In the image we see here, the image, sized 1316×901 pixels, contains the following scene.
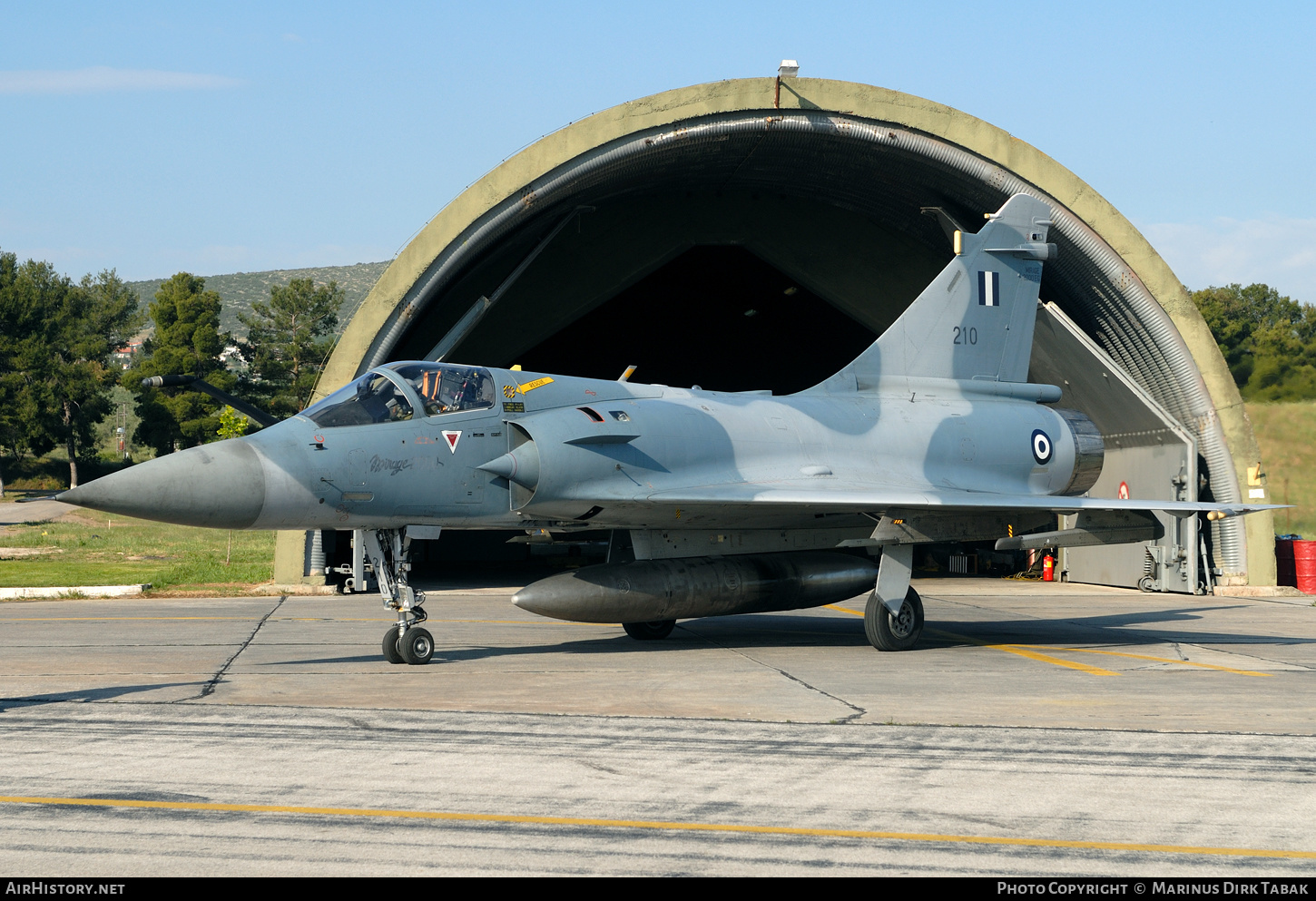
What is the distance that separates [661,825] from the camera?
554 centimetres

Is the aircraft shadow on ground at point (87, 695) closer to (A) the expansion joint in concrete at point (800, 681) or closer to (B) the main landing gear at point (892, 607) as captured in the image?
(A) the expansion joint in concrete at point (800, 681)

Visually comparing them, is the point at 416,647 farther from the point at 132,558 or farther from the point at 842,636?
the point at 132,558

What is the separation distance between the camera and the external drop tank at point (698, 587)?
39.1ft

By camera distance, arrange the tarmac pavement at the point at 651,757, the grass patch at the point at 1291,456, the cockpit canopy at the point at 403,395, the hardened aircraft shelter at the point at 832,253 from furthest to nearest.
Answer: the grass patch at the point at 1291,456, the hardened aircraft shelter at the point at 832,253, the cockpit canopy at the point at 403,395, the tarmac pavement at the point at 651,757

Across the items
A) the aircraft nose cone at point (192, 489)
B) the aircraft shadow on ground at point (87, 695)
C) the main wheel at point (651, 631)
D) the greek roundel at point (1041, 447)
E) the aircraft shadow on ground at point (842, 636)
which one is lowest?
the aircraft shadow on ground at point (842, 636)

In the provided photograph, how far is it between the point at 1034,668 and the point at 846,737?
4.51 m

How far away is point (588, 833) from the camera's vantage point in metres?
5.38

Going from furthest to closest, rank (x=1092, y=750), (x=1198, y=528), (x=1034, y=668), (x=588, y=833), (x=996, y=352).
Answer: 1. (x=1198, y=528)
2. (x=996, y=352)
3. (x=1034, y=668)
4. (x=1092, y=750)
5. (x=588, y=833)

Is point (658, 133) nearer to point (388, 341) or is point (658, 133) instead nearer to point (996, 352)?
point (388, 341)

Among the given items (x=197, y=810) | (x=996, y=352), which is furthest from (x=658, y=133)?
(x=197, y=810)

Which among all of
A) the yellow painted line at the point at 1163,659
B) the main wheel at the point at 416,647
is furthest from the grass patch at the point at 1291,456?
the main wheel at the point at 416,647

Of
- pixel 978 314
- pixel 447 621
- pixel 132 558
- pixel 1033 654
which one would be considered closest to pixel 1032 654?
pixel 1033 654

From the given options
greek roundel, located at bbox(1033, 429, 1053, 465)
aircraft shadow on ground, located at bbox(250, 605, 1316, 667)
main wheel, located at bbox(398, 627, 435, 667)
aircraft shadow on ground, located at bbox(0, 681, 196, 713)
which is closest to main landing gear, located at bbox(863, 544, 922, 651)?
aircraft shadow on ground, located at bbox(250, 605, 1316, 667)

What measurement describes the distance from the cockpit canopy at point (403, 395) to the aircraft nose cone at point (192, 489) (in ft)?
3.31
